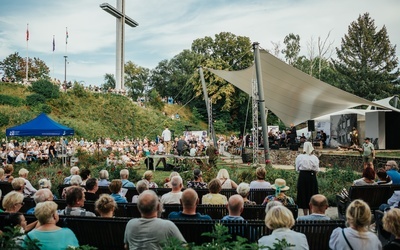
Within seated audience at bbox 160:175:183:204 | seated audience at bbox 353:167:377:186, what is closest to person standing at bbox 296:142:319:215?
seated audience at bbox 353:167:377:186

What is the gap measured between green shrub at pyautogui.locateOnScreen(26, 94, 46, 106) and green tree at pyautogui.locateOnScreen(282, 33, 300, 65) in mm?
38200

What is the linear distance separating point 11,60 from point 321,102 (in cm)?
5046

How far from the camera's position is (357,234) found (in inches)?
117

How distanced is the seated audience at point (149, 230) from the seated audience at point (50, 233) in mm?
447

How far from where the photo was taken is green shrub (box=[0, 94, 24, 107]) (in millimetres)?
31734

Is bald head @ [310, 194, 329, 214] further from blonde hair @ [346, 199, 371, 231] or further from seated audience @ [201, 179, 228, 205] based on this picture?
seated audience @ [201, 179, 228, 205]

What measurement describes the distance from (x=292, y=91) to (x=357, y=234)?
14.5 metres

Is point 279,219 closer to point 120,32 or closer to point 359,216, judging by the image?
point 359,216

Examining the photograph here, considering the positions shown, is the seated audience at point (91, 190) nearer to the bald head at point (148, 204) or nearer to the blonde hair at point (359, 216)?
the bald head at point (148, 204)

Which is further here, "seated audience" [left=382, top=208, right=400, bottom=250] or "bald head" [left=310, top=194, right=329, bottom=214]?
"bald head" [left=310, top=194, right=329, bottom=214]

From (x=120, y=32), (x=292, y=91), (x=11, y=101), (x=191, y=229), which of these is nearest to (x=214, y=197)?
(x=191, y=229)

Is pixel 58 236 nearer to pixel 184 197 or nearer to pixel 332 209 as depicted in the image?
pixel 184 197

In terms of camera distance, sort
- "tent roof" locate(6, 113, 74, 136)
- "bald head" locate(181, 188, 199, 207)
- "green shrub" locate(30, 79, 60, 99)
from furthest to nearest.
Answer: "green shrub" locate(30, 79, 60, 99) < "tent roof" locate(6, 113, 74, 136) < "bald head" locate(181, 188, 199, 207)

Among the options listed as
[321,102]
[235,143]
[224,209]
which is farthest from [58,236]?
[235,143]
